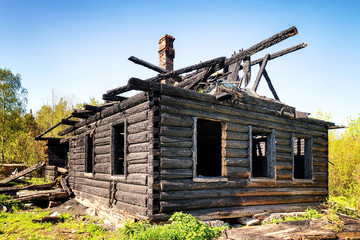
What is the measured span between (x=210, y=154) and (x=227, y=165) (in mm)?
4002

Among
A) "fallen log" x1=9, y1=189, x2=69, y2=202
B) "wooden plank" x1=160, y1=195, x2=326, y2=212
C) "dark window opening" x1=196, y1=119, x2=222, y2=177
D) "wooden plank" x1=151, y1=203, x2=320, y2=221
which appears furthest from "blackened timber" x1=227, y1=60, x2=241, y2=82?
"fallen log" x1=9, y1=189, x2=69, y2=202

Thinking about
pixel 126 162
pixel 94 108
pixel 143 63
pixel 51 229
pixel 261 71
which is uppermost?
pixel 143 63

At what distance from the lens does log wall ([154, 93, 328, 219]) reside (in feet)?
20.5

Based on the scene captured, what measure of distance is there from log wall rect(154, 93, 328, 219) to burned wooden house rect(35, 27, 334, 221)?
3 cm

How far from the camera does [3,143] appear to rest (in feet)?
75.0

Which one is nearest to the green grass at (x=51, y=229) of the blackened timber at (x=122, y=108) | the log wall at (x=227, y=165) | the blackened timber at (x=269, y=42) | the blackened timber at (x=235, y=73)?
the log wall at (x=227, y=165)

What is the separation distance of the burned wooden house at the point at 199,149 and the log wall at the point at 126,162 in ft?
0.08

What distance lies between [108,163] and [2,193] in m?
5.96

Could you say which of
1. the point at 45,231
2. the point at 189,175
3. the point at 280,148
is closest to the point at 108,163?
the point at 45,231

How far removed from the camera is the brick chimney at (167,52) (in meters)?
12.6

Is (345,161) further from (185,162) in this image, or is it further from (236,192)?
(185,162)

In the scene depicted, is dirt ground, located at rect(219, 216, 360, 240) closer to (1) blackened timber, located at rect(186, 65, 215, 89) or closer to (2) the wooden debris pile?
(1) blackened timber, located at rect(186, 65, 215, 89)

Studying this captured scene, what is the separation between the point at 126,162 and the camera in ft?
23.3

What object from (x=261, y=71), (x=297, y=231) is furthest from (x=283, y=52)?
(x=297, y=231)
